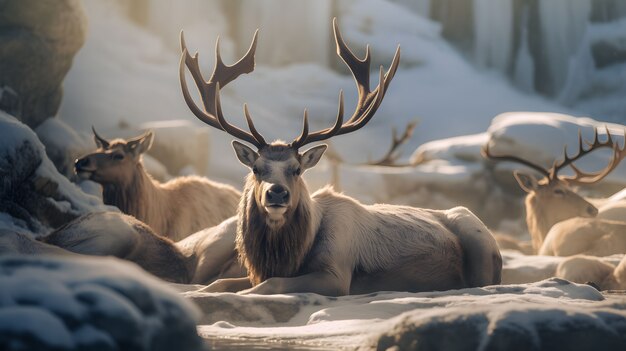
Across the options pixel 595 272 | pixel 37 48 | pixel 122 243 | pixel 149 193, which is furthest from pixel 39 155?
pixel 595 272

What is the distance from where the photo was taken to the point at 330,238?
6.86m

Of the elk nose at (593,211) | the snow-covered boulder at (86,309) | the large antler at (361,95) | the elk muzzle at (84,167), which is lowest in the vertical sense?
the elk nose at (593,211)

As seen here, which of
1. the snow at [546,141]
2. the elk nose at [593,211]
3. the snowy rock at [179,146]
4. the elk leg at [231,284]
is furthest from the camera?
the snow at [546,141]

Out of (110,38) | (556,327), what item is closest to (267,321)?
(556,327)

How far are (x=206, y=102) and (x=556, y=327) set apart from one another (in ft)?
14.7

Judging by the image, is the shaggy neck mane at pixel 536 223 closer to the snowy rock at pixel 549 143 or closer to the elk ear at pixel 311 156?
the elk ear at pixel 311 156

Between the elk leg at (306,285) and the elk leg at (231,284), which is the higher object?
the elk leg at (306,285)

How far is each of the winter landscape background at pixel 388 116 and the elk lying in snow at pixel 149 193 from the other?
779mm

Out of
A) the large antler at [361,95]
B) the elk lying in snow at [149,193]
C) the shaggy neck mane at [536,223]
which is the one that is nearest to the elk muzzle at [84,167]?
the elk lying in snow at [149,193]

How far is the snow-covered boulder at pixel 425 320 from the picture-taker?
3996 millimetres

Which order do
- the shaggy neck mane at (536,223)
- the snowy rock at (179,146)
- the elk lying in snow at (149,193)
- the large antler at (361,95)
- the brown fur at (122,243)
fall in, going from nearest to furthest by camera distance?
1. the brown fur at (122,243)
2. the large antler at (361,95)
3. the elk lying in snow at (149,193)
4. the shaggy neck mane at (536,223)
5. the snowy rock at (179,146)

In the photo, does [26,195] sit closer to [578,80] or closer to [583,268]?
[583,268]

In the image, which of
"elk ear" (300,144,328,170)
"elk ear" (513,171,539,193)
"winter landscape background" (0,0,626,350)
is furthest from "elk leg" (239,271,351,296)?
"elk ear" (513,171,539,193)

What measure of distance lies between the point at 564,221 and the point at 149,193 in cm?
439
